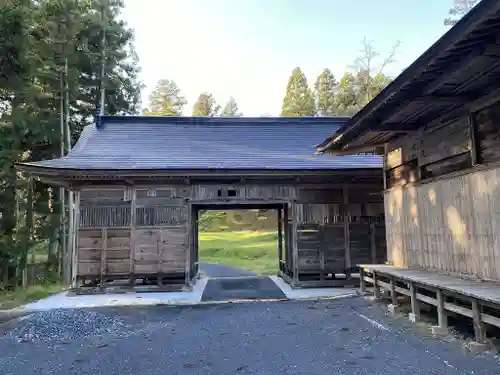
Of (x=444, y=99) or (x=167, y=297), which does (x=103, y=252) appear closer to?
(x=167, y=297)

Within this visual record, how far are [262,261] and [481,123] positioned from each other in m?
15.8

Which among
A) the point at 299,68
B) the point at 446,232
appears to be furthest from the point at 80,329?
the point at 299,68

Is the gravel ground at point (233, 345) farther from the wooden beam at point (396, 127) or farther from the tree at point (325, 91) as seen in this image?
the tree at point (325, 91)

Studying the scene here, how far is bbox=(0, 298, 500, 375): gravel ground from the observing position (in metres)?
3.87

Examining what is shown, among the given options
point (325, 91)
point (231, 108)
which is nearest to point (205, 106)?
point (231, 108)

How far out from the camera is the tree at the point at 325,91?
117 feet

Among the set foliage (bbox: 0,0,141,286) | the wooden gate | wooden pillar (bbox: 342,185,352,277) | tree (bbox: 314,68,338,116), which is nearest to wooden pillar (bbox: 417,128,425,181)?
wooden pillar (bbox: 342,185,352,277)

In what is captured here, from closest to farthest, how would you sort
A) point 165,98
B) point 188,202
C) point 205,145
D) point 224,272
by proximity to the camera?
point 188,202 → point 205,145 → point 224,272 → point 165,98

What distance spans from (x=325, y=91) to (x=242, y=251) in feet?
69.1

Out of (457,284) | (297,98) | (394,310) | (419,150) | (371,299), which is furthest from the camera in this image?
(297,98)

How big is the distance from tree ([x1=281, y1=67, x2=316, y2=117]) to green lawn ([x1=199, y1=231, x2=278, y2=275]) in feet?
40.1

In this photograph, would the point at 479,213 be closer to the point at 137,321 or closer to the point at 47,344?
the point at 137,321

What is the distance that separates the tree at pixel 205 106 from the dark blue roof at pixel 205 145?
102 ft

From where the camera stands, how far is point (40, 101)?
43.9 feet
